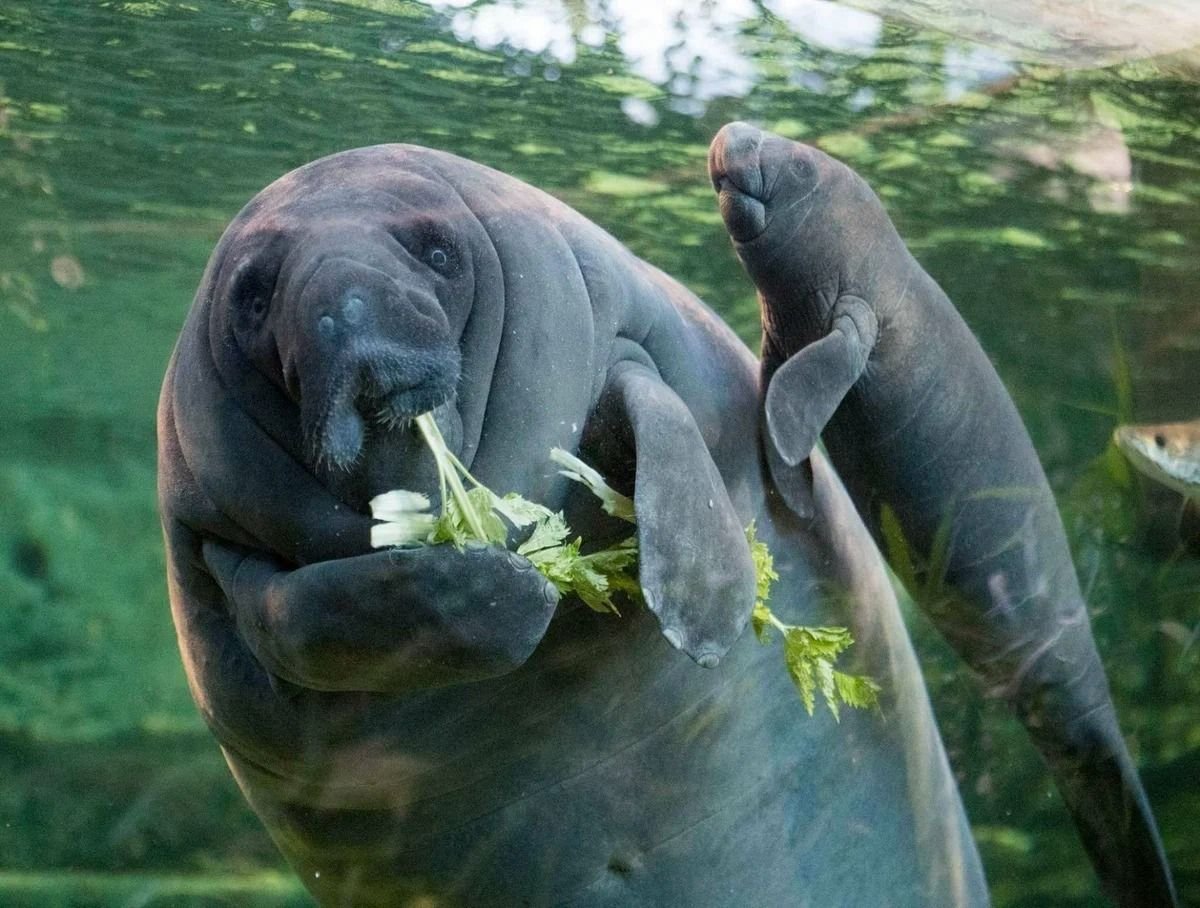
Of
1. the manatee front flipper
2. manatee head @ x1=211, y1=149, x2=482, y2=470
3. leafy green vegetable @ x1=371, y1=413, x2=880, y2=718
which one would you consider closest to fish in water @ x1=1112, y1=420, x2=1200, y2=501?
leafy green vegetable @ x1=371, y1=413, x2=880, y2=718

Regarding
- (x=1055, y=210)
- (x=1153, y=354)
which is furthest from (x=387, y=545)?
(x=1055, y=210)

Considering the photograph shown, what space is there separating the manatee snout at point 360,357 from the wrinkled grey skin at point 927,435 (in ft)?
3.31

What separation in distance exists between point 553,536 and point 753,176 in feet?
4.58

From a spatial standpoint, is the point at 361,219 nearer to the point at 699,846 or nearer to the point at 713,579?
the point at 713,579

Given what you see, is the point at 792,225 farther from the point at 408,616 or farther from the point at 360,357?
the point at 408,616

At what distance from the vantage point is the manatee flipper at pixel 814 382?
2520 mm

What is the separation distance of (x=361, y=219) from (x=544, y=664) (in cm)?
101

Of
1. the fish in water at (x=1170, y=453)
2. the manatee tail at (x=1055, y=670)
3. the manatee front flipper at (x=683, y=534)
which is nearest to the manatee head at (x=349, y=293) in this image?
the manatee front flipper at (x=683, y=534)

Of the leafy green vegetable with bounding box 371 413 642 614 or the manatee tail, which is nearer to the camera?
the leafy green vegetable with bounding box 371 413 642 614

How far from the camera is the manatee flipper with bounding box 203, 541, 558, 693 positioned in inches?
66.5

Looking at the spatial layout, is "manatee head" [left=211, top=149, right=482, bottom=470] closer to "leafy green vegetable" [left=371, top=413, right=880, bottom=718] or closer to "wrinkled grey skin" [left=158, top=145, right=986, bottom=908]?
"wrinkled grey skin" [left=158, top=145, right=986, bottom=908]

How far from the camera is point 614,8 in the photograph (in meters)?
5.29

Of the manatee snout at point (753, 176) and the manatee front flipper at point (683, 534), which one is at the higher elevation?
the manatee snout at point (753, 176)

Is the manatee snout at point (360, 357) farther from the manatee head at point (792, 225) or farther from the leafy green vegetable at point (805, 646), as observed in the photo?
the manatee head at point (792, 225)
